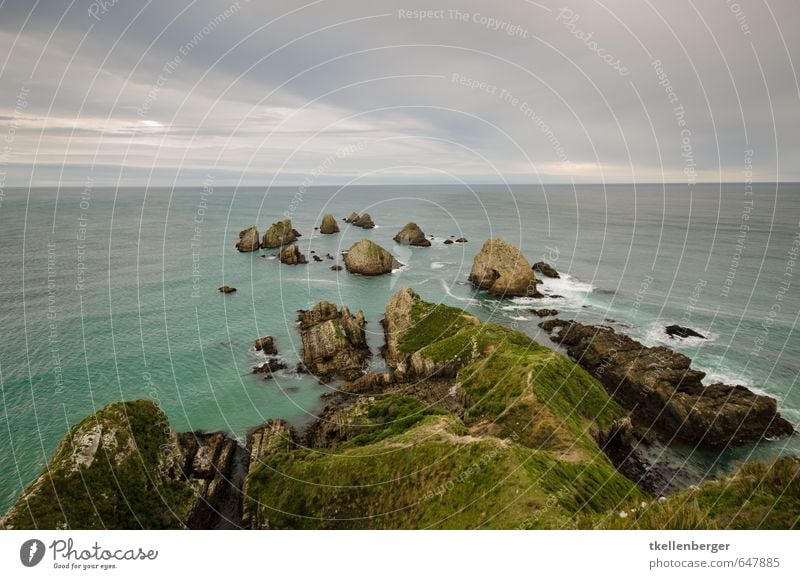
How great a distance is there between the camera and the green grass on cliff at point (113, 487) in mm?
17500

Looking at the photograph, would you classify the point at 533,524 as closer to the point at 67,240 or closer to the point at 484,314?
the point at 484,314

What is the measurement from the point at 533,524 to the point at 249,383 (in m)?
32.2

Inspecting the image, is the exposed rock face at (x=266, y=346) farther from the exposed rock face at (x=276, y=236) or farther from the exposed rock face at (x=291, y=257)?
the exposed rock face at (x=276, y=236)

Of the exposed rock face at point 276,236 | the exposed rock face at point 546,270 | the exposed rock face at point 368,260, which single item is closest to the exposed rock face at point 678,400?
the exposed rock face at point 546,270

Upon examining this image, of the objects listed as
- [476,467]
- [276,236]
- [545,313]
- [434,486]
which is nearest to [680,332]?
[545,313]

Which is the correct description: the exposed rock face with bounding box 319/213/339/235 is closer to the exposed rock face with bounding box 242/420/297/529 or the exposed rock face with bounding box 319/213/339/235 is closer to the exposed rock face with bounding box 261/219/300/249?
the exposed rock face with bounding box 261/219/300/249

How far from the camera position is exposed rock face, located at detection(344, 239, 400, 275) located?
76.4 metres

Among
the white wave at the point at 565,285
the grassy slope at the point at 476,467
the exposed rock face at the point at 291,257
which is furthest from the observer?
the exposed rock face at the point at 291,257

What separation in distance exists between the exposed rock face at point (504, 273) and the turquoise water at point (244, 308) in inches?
122

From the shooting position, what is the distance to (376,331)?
166ft

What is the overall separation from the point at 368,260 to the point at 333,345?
35790 mm
